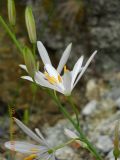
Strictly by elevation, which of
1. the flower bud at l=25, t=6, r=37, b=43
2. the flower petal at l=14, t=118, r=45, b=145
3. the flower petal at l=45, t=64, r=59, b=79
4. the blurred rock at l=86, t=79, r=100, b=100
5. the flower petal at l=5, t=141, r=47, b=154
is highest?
Answer: the flower bud at l=25, t=6, r=37, b=43

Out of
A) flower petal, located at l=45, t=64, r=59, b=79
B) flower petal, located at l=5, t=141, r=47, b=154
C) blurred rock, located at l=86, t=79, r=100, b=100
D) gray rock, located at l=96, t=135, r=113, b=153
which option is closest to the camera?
flower petal, located at l=5, t=141, r=47, b=154

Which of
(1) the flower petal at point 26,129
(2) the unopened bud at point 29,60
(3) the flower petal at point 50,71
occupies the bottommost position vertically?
(1) the flower petal at point 26,129

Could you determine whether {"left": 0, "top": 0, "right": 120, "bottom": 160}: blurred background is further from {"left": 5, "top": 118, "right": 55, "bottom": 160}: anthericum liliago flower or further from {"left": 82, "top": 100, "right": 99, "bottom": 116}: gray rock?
{"left": 5, "top": 118, "right": 55, "bottom": 160}: anthericum liliago flower

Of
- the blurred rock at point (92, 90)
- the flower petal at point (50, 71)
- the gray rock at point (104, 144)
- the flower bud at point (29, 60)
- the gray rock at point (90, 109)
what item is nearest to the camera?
the flower bud at point (29, 60)

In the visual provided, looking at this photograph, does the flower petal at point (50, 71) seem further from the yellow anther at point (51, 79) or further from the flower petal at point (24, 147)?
the flower petal at point (24, 147)

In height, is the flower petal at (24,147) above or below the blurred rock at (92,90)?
above

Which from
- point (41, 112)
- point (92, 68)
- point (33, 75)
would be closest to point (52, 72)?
point (33, 75)

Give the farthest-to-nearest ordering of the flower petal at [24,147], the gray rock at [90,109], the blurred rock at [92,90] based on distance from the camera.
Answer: the blurred rock at [92,90] → the gray rock at [90,109] → the flower petal at [24,147]

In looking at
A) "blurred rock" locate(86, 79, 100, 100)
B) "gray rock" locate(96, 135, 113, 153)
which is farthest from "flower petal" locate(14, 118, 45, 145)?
"blurred rock" locate(86, 79, 100, 100)

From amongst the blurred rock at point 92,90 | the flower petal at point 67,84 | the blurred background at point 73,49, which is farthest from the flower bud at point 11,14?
the blurred rock at point 92,90

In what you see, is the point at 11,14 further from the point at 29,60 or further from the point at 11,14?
the point at 29,60

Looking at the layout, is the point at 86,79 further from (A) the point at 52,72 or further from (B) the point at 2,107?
(A) the point at 52,72

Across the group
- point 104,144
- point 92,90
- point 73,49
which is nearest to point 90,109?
point 92,90

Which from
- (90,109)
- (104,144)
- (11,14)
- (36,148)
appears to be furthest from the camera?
(90,109)
